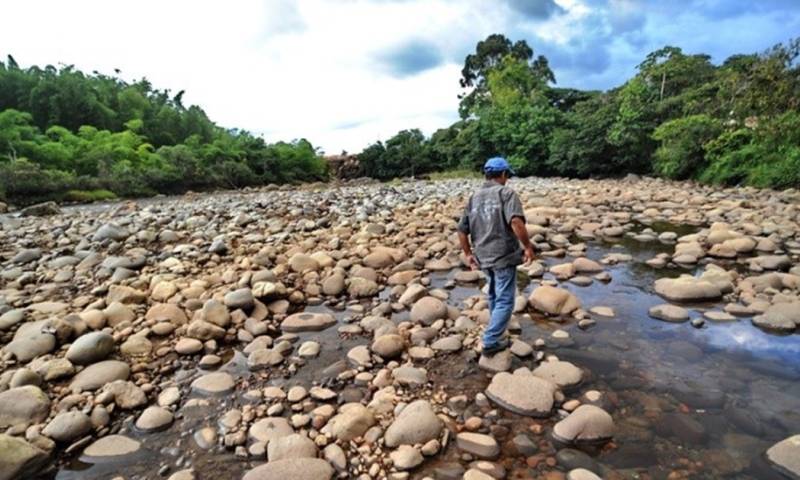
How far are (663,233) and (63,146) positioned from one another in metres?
24.4

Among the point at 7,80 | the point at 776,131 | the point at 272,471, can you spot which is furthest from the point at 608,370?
the point at 7,80

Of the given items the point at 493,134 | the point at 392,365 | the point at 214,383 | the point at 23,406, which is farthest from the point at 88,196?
the point at 493,134

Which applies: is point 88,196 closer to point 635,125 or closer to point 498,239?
point 498,239

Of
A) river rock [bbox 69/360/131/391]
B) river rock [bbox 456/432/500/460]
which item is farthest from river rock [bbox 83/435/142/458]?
river rock [bbox 456/432/500/460]

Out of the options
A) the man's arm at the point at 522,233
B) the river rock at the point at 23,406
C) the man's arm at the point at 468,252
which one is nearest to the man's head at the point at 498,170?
the man's arm at the point at 522,233

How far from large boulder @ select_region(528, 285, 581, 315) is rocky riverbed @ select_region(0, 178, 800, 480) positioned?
0.06 ft

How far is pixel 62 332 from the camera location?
3.65m

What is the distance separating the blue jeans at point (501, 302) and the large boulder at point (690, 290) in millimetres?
2346

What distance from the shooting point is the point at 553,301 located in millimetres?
4246

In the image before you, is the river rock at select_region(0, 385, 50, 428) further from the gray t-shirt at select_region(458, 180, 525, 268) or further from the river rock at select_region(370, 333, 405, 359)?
the gray t-shirt at select_region(458, 180, 525, 268)

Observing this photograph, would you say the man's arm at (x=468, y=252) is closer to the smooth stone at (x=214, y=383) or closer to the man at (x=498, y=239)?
the man at (x=498, y=239)

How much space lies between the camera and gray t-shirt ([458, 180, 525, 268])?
319 cm

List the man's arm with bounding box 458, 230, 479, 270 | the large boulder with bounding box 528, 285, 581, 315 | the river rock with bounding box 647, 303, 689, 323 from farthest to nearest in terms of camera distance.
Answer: the large boulder with bounding box 528, 285, 581, 315 < the river rock with bounding box 647, 303, 689, 323 < the man's arm with bounding box 458, 230, 479, 270

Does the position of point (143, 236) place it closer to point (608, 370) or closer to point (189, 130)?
point (608, 370)
